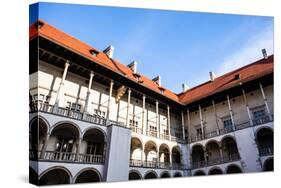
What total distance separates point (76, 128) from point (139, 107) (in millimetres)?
6392

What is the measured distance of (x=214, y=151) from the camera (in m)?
16.7

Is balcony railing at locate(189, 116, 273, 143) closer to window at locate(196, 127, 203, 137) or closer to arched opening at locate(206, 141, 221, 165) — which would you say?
window at locate(196, 127, 203, 137)

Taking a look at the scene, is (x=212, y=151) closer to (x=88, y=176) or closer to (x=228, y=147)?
(x=228, y=147)

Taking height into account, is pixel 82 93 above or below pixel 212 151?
above

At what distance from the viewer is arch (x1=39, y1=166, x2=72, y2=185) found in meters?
9.55

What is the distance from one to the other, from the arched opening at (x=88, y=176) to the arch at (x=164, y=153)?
20.6ft

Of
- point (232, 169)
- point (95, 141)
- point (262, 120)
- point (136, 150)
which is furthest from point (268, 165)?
point (95, 141)

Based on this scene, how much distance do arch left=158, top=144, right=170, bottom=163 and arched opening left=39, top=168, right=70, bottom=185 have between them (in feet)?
25.9

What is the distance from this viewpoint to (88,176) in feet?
36.7

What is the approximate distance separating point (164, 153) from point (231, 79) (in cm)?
796

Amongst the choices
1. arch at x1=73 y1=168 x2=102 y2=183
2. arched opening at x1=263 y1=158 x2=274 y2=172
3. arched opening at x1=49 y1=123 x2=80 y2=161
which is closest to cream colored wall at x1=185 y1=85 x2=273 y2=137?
arched opening at x1=263 y1=158 x2=274 y2=172

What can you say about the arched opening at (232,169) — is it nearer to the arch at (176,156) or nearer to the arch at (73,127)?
the arch at (176,156)

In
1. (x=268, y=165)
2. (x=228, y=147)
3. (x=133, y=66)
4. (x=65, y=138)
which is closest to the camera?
(x=65, y=138)
